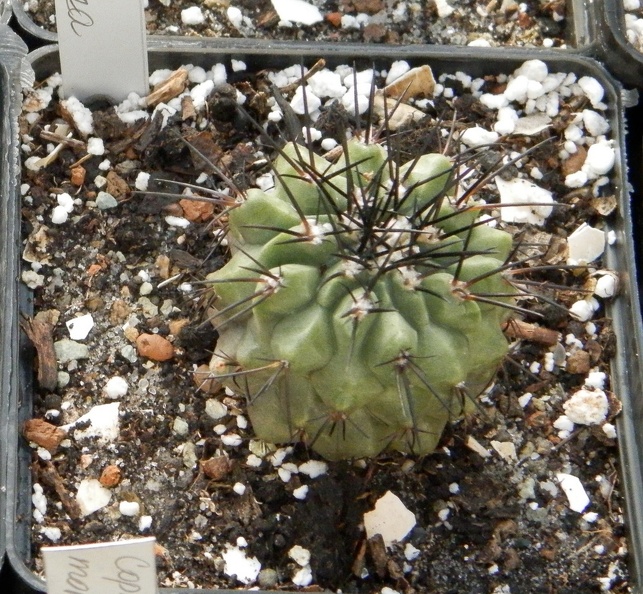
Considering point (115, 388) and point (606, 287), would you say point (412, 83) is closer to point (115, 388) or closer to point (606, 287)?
point (606, 287)

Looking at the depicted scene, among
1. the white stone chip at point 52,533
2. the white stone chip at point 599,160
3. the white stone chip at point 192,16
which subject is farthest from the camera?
the white stone chip at point 192,16

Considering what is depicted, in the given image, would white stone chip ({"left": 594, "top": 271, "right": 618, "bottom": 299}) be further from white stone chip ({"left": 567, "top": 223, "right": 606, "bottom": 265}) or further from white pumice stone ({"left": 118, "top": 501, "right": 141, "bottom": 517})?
white pumice stone ({"left": 118, "top": 501, "right": 141, "bottom": 517})

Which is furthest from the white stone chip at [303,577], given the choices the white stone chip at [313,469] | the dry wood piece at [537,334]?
the dry wood piece at [537,334]

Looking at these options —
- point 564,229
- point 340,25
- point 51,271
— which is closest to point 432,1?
point 340,25

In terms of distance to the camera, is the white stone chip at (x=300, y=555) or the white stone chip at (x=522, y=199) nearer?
the white stone chip at (x=300, y=555)

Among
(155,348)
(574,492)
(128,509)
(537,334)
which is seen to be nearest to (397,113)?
(537,334)

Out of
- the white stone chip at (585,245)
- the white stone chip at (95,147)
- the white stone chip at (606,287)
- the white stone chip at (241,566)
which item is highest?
the white stone chip at (95,147)

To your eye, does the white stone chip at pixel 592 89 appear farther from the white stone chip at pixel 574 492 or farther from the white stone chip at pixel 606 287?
the white stone chip at pixel 574 492
